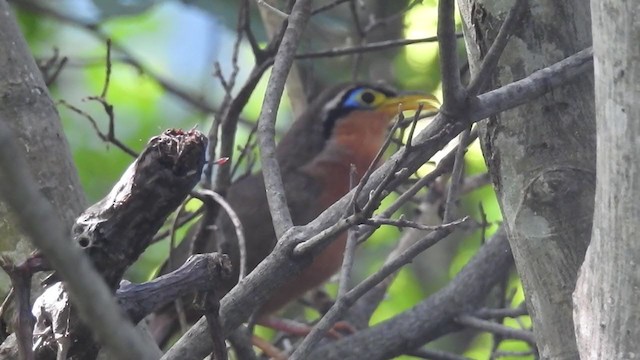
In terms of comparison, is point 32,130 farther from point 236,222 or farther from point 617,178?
point 617,178

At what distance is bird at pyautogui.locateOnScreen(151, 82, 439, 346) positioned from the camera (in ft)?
16.8

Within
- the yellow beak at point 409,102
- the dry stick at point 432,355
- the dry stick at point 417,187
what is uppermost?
the yellow beak at point 409,102

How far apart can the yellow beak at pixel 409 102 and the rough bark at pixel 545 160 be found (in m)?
1.96

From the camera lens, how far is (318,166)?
5680 millimetres

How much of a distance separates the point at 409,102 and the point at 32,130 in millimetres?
2479

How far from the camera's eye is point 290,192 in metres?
5.41

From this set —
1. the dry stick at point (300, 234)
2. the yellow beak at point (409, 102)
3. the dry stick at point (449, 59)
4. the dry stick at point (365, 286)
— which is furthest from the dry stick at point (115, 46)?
the dry stick at point (449, 59)

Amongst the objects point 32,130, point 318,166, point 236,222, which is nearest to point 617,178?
point 236,222

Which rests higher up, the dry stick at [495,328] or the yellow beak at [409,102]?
the yellow beak at [409,102]

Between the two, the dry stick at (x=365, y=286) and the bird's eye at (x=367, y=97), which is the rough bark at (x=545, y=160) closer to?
the dry stick at (x=365, y=286)

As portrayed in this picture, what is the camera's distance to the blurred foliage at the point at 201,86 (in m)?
5.42

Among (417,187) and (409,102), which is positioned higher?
(409,102)

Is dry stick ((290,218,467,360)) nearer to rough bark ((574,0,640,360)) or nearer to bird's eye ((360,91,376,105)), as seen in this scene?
rough bark ((574,0,640,360))

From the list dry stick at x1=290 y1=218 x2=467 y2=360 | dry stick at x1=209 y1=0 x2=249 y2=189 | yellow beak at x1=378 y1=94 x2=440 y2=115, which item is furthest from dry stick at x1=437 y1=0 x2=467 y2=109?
yellow beak at x1=378 y1=94 x2=440 y2=115
